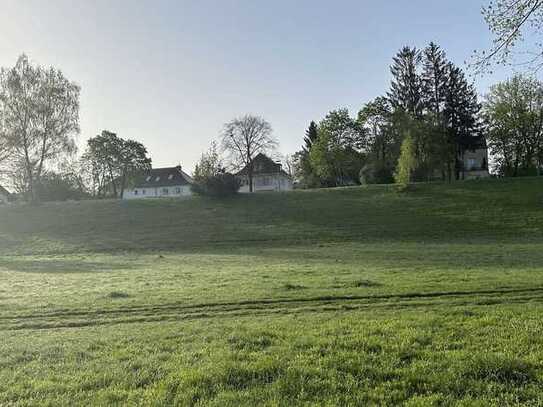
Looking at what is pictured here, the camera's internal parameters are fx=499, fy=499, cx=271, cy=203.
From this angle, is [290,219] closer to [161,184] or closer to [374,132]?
[374,132]

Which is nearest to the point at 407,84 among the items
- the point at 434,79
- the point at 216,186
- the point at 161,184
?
the point at 434,79

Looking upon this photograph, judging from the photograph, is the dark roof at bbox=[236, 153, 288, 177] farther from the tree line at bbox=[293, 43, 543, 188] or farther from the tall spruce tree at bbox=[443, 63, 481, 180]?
the tall spruce tree at bbox=[443, 63, 481, 180]

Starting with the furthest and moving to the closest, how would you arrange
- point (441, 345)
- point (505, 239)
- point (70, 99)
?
point (70, 99), point (505, 239), point (441, 345)

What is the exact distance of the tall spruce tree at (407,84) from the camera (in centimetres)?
6812

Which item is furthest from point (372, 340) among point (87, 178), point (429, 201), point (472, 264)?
point (87, 178)

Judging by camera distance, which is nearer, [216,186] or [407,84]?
[216,186]

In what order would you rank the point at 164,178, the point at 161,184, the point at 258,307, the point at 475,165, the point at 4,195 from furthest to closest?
the point at 164,178, the point at 161,184, the point at 475,165, the point at 4,195, the point at 258,307

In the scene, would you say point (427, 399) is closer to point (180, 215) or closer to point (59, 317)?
point (59, 317)

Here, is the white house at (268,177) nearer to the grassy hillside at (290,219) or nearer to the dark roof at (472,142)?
the dark roof at (472,142)

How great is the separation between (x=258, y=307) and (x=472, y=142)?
2444 inches

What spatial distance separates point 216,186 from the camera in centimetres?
5303

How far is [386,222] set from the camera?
39.6 meters

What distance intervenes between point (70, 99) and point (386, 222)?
123 feet

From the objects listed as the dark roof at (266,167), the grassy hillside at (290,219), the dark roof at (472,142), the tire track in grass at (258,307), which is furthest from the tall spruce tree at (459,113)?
the tire track in grass at (258,307)
